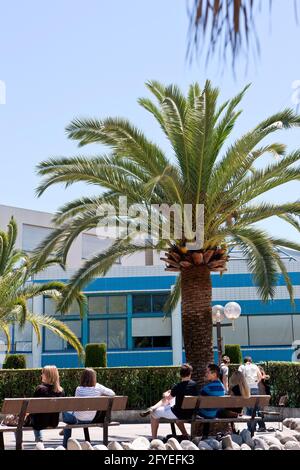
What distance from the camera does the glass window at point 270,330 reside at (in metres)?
38.7

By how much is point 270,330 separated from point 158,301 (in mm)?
6158

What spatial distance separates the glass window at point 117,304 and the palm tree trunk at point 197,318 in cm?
2508

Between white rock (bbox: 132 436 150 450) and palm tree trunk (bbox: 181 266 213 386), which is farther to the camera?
palm tree trunk (bbox: 181 266 213 386)

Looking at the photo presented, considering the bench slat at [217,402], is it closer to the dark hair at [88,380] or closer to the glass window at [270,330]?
the dark hair at [88,380]

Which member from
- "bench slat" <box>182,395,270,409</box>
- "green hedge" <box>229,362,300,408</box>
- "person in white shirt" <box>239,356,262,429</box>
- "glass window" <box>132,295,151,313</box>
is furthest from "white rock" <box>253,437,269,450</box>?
"glass window" <box>132,295,151,313</box>

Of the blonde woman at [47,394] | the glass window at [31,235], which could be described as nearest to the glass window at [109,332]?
the glass window at [31,235]

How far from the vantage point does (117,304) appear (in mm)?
39469

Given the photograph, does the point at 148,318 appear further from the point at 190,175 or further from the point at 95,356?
the point at 190,175

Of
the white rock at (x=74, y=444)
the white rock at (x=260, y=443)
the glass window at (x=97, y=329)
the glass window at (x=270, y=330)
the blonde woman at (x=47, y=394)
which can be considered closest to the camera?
the white rock at (x=74, y=444)

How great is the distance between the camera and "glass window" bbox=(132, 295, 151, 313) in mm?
39219

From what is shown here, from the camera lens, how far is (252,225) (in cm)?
1625

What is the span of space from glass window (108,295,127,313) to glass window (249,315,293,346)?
22.4 ft

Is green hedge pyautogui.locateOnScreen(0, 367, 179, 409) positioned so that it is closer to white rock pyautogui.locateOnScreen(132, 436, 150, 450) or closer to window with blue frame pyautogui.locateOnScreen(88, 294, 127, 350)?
white rock pyautogui.locateOnScreen(132, 436, 150, 450)
